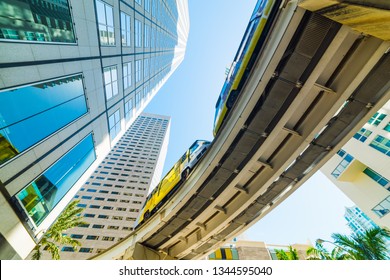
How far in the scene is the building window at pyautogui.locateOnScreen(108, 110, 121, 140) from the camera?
46.1 ft

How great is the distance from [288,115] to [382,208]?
24.9 meters

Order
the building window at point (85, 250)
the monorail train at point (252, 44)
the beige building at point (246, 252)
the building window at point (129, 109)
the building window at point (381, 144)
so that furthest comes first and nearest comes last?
the building window at point (85, 250) → the beige building at point (246, 252) → the building window at point (381, 144) → the building window at point (129, 109) → the monorail train at point (252, 44)

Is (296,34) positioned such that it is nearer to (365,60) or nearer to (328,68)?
(328,68)

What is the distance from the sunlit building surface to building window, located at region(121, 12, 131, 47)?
28.4m

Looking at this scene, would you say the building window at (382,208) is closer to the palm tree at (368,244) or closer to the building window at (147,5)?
the palm tree at (368,244)

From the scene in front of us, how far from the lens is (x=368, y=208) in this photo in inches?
829

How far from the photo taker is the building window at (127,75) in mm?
14902

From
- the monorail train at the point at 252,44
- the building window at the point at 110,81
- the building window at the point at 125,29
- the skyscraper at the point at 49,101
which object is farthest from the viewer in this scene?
the building window at the point at 125,29

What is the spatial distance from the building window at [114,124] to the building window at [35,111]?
440 cm

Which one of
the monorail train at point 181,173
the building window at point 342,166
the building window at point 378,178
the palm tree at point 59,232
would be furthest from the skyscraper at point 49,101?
the building window at point 378,178

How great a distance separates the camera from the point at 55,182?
920cm

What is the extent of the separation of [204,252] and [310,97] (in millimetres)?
15999

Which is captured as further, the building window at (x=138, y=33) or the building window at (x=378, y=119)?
the building window at (x=378, y=119)

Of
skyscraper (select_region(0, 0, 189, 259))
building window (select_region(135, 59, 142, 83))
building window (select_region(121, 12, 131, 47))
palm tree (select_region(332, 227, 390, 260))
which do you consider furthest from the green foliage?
building window (select_region(135, 59, 142, 83))
